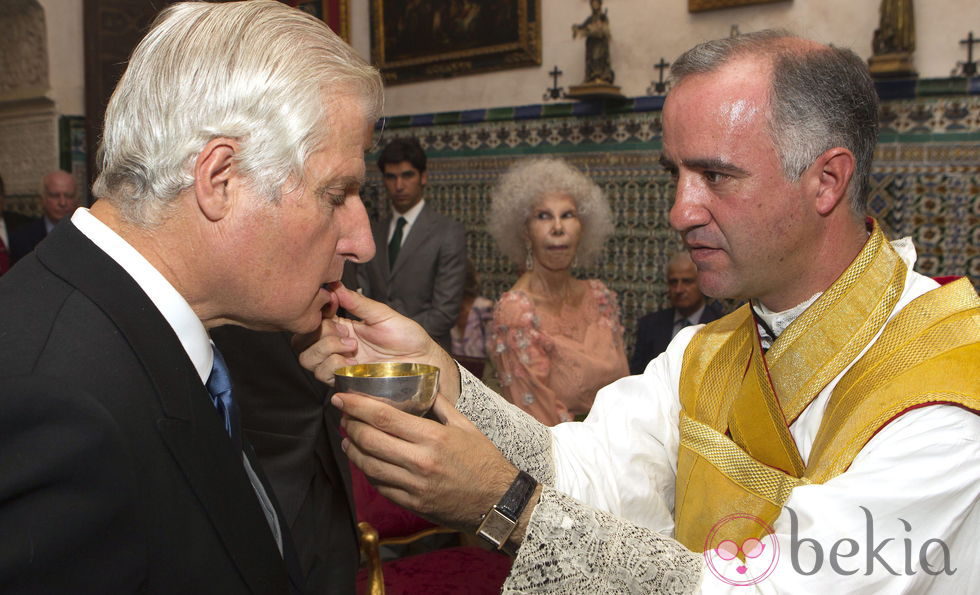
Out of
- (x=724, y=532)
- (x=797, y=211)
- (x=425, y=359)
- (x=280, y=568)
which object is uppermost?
(x=797, y=211)

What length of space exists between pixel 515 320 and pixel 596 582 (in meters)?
3.10

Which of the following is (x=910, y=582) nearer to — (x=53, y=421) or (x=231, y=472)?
(x=231, y=472)

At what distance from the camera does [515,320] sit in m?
4.74

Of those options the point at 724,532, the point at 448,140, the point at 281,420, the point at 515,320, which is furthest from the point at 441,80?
the point at 724,532

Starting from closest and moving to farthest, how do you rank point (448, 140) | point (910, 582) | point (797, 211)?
point (910, 582) < point (797, 211) < point (448, 140)

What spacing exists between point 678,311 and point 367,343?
3615mm

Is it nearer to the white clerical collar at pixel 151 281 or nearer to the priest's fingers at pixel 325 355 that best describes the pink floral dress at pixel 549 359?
the priest's fingers at pixel 325 355

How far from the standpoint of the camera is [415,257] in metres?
6.43

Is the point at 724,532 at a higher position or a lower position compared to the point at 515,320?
lower

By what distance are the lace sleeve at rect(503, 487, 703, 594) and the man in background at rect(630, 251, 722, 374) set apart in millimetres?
3768

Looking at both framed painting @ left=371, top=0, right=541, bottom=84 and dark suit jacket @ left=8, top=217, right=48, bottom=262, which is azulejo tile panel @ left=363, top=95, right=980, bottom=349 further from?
dark suit jacket @ left=8, top=217, right=48, bottom=262

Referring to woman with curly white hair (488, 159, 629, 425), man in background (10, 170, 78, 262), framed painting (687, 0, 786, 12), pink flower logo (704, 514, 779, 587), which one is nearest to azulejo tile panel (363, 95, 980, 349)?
framed painting (687, 0, 786, 12)

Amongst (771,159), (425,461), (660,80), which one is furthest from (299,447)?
(660,80)

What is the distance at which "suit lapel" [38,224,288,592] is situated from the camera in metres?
1.28
